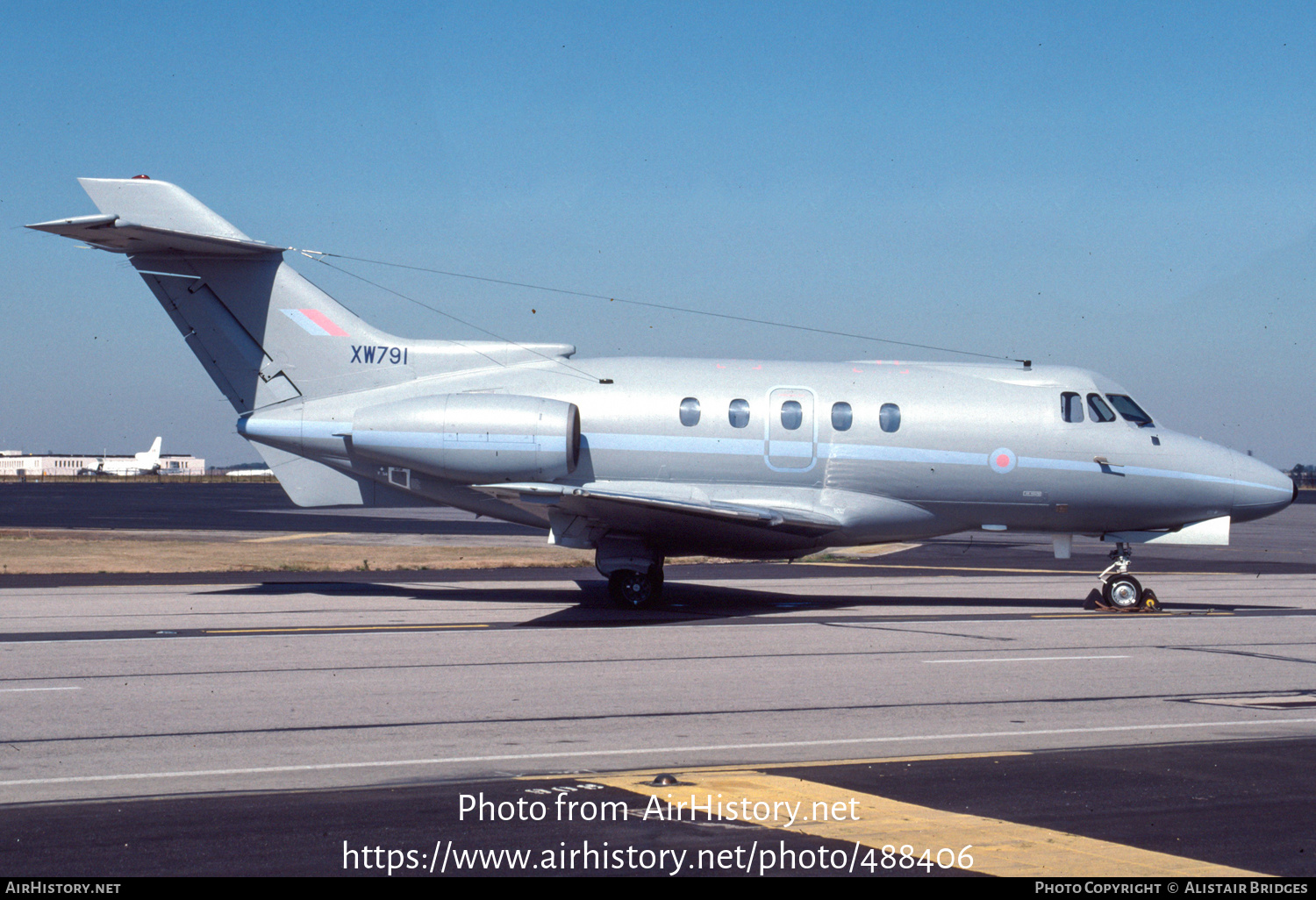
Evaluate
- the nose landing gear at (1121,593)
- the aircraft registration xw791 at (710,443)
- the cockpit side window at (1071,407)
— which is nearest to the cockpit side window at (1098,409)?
the aircraft registration xw791 at (710,443)

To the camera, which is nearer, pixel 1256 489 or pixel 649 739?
pixel 649 739

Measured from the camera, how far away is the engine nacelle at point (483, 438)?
62.5 ft

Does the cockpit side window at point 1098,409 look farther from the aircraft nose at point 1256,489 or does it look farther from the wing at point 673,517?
the wing at point 673,517

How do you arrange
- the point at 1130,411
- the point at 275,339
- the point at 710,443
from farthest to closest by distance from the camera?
the point at 275,339 → the point at 1130,411 → the point at 710,443

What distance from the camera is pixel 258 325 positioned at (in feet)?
69.2

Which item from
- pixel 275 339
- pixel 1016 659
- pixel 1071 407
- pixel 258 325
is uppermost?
pixel 258 325

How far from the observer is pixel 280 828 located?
6855 mm

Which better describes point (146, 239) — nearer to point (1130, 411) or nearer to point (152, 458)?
point (1130, 411)

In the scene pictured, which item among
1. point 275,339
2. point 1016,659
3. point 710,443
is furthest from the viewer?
point 275,339

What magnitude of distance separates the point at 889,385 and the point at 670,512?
472 cm

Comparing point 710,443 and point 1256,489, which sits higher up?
point 710,443

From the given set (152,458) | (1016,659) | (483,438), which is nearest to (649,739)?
(1016,659)

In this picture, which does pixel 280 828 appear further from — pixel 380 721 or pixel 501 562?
pixel 501 562

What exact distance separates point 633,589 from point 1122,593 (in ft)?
26.8
